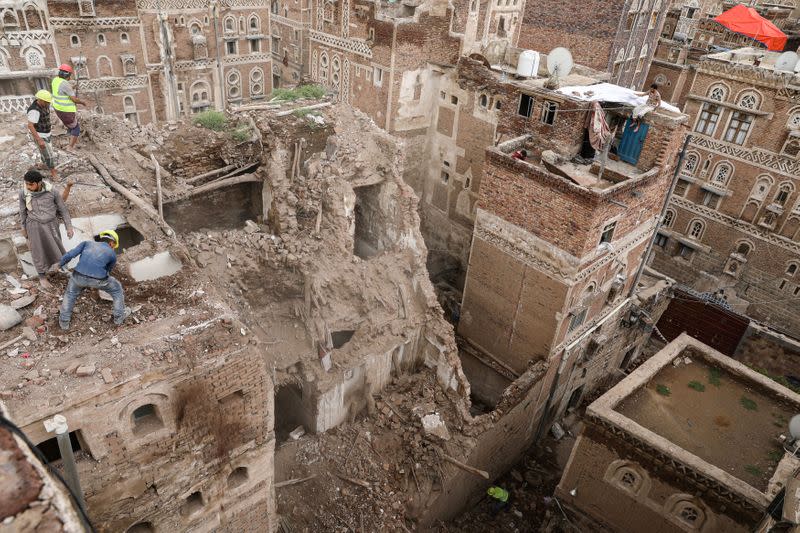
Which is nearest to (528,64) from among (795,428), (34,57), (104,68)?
(795,428)

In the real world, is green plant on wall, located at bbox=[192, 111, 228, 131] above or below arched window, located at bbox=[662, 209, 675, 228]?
above

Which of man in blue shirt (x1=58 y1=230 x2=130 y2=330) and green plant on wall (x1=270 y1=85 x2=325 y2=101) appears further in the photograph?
green plant on wall (x1=270 y1=85 x2=325 y2=101)

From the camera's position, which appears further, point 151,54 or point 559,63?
point 151,54

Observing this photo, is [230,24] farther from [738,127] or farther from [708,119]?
[738,127]

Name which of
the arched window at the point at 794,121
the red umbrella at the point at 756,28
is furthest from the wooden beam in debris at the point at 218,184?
the red umbrella at the point at 756,28

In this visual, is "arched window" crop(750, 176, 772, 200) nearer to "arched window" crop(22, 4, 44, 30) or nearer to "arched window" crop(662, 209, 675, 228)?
"arched window" crop(662, 209, 675, 228)

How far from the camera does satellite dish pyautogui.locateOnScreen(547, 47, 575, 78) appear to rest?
2073 centimetres

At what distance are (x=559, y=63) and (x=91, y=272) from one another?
17.8 m

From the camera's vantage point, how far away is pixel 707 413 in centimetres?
1706

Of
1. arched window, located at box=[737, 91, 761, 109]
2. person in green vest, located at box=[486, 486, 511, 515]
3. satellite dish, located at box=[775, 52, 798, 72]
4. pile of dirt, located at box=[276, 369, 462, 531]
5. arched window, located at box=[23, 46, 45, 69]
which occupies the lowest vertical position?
person in green vest, located at box=[486, 486, 511, 515]

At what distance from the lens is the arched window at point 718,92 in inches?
1195

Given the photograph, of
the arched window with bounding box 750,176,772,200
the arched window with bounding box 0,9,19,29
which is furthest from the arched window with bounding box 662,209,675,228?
the arched window with bounding box 0,9,19,29

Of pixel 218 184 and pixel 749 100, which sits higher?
pixel 749 100

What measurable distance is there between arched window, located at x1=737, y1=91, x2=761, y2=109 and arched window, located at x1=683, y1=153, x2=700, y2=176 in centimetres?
358
